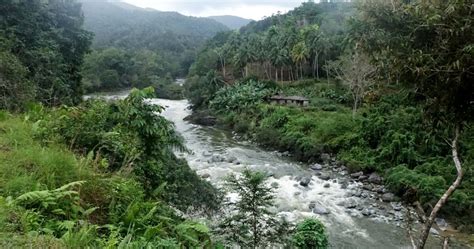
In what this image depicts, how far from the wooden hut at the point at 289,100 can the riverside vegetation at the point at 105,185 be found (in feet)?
84.9

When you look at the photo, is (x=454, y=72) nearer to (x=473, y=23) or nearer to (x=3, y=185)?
(x=473, y=23)

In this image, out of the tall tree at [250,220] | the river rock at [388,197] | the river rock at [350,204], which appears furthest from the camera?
the river rock at [388,197]

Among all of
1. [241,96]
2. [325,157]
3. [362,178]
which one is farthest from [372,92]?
[241,96]

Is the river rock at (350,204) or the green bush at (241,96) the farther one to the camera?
the green bush at (241,96)

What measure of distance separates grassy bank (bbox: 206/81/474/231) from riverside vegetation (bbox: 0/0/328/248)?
687 centimetres

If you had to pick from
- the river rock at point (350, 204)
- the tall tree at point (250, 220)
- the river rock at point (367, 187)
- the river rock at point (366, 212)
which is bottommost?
the river rock at point (367, 187)

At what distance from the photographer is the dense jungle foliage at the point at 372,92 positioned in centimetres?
508

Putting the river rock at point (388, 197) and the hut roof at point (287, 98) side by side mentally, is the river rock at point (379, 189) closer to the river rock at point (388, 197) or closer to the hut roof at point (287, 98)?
the river rock at point (388, 197)

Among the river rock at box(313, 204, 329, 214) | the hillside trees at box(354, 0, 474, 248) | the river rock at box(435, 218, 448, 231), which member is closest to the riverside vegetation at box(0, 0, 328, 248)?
the hillside trees at box(354, 0, 474, 248)

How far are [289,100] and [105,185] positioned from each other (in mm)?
35059

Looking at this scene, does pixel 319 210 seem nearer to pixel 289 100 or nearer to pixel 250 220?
pixel 250 220

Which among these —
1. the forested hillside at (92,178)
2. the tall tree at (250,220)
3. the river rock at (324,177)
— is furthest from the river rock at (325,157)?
the tall tree at (250,220)

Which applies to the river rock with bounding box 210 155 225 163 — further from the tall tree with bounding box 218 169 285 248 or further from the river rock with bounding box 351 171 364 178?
the tall tree with bounding box 218 169 285 248

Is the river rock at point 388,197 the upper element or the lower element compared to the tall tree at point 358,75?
lower
